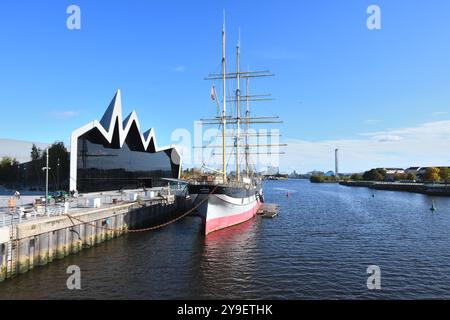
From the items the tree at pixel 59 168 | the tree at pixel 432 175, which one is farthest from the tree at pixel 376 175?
the tree at pixel 59 168

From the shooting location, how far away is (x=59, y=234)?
2444cm

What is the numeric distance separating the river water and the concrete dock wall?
83cm

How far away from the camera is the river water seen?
18.4 meters

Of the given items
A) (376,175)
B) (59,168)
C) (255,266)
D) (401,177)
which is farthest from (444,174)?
(255,266)

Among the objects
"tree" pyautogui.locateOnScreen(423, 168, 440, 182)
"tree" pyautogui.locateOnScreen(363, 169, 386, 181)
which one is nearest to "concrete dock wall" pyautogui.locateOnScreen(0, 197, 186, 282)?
"tree" pyautogui.locateOnScreen(423, 168, 440, 182)

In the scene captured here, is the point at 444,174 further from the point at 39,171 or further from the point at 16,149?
the point at 16,149

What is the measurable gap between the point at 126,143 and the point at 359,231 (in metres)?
41.9

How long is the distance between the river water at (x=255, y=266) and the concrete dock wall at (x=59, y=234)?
83cm

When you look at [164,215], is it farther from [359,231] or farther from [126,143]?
[359,231]

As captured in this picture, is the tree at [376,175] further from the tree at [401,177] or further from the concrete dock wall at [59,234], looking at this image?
the concrete dock wall at [59,234]

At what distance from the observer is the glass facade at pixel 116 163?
160ft

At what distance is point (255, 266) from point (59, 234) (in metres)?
13.9
